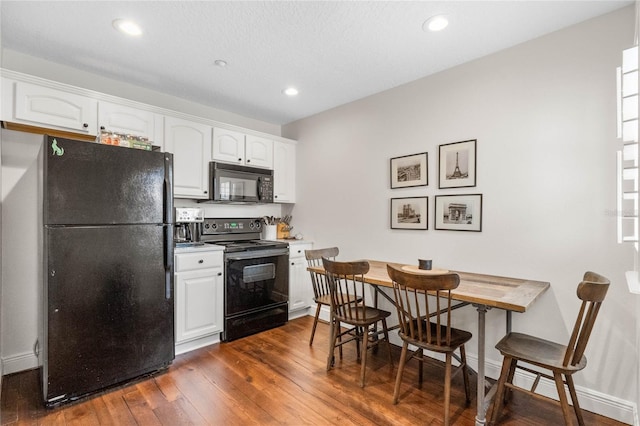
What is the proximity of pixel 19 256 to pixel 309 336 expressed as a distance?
2589mm

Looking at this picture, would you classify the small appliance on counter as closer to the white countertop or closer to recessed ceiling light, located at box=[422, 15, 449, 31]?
the white countertop

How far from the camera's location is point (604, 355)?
1979 millimetres

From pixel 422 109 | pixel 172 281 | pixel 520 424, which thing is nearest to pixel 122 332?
pixel 172 281

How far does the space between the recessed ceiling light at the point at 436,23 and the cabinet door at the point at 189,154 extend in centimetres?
227

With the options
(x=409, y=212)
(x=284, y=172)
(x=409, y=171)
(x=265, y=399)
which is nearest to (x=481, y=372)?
(x=265, y=399)

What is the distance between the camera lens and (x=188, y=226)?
325 cm

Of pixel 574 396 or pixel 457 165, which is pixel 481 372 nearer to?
pixel 574 396

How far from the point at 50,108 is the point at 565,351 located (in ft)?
12.6

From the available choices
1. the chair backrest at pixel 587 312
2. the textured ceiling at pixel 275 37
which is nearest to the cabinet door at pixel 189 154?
the textured ceiling at pixel 275 37

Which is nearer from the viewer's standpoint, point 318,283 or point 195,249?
point 195,249

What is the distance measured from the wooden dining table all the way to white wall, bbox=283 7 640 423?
20cm

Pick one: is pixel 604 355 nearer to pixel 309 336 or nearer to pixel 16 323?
pixel 309 336

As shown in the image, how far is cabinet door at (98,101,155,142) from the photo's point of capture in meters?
2.62

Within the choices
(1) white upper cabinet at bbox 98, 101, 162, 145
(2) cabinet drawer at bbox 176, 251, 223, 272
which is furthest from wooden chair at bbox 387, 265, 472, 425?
(1) white upper cabinet at bbox 98, 101, 162, 145
